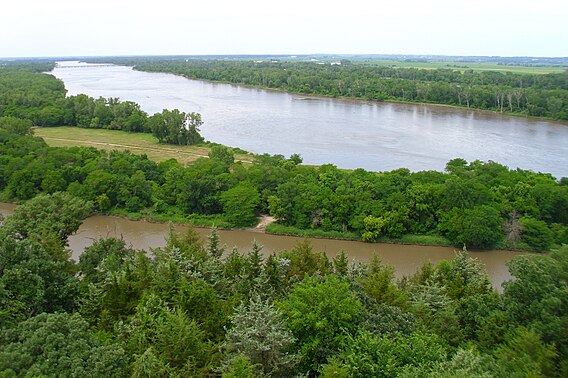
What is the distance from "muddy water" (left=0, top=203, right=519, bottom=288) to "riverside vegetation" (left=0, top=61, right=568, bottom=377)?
2.88 ft

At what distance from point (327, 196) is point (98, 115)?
39260mm

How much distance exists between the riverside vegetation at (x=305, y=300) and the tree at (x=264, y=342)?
0.11 ft

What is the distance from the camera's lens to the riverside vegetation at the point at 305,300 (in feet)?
32.0

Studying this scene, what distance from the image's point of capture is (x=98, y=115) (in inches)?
2218

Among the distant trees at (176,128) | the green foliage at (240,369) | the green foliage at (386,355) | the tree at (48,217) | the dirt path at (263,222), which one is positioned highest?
the distant trees at (176,128)

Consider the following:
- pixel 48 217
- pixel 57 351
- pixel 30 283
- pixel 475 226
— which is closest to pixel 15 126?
pixel 48 217

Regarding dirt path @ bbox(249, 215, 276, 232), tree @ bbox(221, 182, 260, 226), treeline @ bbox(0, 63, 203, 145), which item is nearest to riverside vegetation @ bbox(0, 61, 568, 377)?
tree @ bbox(221, 182, 260, 226)

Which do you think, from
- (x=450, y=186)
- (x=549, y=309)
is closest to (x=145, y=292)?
(x=549, y=309)

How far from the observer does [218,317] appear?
503 inches

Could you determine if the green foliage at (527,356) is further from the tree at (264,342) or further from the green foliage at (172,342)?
the green foliage at (172,342)

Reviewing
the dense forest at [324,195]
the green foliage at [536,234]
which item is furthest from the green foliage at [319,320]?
the green foliage at [536,234]

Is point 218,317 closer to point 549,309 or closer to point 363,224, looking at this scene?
point 549,309

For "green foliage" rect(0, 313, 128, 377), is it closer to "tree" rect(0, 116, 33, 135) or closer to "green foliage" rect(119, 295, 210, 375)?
"green foliage" rect(119, 295, 210, 375)

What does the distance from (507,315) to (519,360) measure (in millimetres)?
2815
